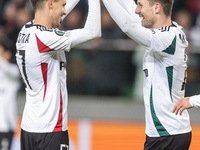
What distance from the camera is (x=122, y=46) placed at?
34.3 feet

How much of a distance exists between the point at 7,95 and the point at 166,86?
9.66 feet

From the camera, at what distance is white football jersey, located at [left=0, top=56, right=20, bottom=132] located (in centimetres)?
707

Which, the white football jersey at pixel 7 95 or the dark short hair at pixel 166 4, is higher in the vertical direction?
the dark short hair at pixel 166 4

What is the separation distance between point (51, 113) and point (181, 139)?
4.23ft

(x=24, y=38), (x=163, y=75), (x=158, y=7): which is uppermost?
(x=158, y=7)

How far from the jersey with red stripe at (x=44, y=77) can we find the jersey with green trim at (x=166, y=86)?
2.79ft

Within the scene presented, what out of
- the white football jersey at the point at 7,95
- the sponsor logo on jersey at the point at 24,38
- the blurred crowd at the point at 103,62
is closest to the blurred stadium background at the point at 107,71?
the blurred crowd at the point at 103,62

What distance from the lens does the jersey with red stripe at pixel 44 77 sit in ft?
15.7

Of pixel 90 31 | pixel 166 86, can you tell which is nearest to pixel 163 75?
pixel 166 86

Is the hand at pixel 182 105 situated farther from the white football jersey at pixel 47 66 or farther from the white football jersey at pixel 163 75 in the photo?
the white football jersey at pixel 47 66

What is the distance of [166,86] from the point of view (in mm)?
4941

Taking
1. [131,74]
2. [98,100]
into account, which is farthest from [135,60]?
[98,100]

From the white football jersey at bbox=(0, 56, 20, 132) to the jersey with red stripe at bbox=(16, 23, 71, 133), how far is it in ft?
7.32

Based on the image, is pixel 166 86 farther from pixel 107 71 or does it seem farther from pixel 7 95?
pixel 107 71
